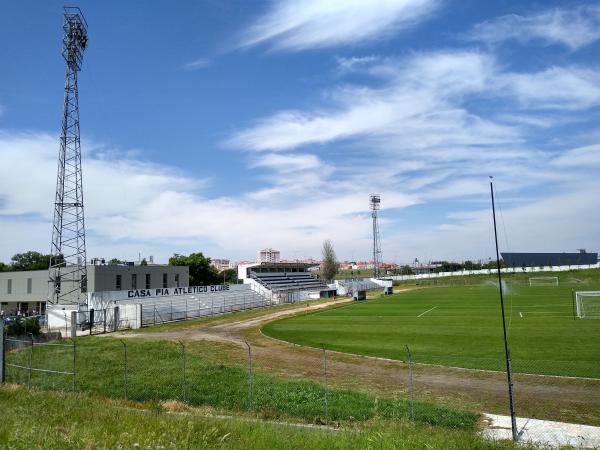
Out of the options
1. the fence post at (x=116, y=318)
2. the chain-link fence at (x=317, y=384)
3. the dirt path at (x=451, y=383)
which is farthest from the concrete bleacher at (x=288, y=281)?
the chain-link fence at (x=317, y=384)

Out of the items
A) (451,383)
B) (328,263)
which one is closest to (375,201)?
(328,263)

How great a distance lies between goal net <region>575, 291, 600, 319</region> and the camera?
43469 millimetres

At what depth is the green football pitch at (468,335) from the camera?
24688mm

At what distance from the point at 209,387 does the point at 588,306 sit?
45484 millimetres

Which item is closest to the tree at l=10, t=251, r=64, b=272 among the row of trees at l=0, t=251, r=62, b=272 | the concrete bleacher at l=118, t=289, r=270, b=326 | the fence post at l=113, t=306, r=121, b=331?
→ the row of trees at l=0, t=251, r=62, b=272

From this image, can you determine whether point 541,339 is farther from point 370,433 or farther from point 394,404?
point 370,433

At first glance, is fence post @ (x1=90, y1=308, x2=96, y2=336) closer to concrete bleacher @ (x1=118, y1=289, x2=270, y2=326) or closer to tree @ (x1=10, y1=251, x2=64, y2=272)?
concrete bleacher @ (x1=118, y1=289, x2=270, y2=326)

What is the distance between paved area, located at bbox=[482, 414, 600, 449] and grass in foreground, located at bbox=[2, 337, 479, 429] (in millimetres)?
729

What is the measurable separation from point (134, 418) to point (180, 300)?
52311mm

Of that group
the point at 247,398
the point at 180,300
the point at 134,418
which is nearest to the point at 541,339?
the point at 247,398

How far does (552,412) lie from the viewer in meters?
16.1

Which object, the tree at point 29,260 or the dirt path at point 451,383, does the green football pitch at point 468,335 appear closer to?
the dirt path at point 451,383

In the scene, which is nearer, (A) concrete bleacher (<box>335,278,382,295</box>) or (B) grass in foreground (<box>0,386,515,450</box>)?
(B) grass in foreground (<box>0,386,515,450</box>)

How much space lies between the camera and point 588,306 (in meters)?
50.9
